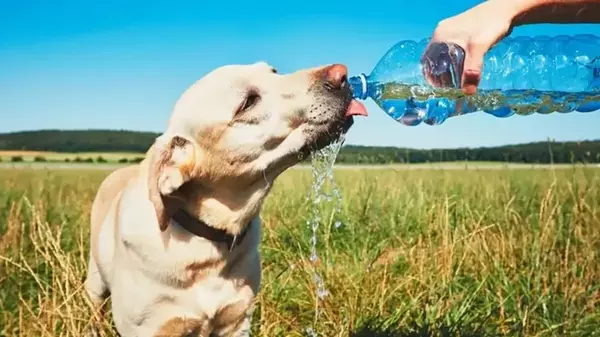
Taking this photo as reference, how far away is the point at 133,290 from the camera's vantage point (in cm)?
334

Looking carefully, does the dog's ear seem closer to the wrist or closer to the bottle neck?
the bottle neck

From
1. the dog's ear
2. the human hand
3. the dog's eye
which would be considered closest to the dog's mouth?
the dog's eye

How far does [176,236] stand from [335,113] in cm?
95

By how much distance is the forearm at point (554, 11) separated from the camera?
8.23ft

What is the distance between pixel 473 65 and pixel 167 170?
1.51m

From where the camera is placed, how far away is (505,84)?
11.2ft

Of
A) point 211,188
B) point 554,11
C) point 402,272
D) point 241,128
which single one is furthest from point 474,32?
point 402,272

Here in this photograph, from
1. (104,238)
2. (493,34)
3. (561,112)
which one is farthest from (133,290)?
(561,112)

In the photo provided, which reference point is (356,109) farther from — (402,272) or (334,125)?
(402,272)

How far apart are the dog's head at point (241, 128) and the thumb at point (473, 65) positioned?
2.92 ft

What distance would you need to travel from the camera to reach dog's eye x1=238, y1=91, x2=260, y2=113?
323 centimetres

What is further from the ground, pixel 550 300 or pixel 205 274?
pixel 205 274

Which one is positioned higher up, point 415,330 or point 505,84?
point 505,84

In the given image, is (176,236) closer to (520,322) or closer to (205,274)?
(205,274)
